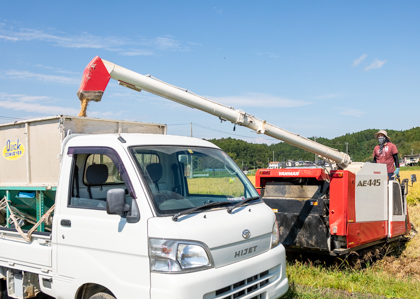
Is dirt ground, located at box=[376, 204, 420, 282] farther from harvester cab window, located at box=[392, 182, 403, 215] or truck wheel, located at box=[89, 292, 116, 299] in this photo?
truck wheel, located at box=[89, 292, 116, 299]

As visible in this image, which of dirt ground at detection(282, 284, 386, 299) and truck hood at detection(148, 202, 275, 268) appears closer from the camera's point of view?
truck hood at detection(148, 202, 275, 268)

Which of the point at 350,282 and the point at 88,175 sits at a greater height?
the point at 88,175

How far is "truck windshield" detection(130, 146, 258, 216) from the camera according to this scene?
409cm

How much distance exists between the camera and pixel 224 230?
3.80m

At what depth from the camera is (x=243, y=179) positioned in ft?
16.2

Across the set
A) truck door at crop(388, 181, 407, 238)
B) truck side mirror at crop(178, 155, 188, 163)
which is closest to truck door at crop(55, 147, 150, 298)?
truck side mirror at crop(178, 155, 188, 163)

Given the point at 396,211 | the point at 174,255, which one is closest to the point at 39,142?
the point at 174,255

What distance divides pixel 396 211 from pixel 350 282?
8.23 feet

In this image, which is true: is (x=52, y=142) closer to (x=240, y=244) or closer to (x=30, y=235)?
(x=30, y=235)

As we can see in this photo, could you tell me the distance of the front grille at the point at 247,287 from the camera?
371 centimetres

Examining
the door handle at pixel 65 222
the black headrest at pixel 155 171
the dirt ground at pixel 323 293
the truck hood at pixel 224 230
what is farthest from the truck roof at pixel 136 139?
the dirt ground at pixel 323 293

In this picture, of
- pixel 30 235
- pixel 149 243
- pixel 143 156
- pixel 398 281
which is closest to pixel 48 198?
pixel 30 235

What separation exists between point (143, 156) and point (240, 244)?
134cm

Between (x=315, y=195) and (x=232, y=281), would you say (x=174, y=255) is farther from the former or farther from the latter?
(x=315, y=195)
